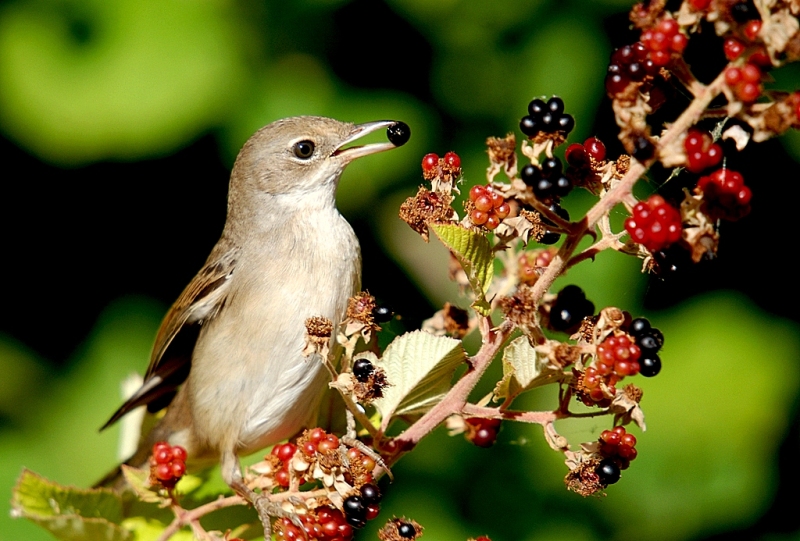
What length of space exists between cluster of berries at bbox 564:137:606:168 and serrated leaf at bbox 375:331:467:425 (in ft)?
1.45

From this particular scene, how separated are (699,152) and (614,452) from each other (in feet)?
2.22

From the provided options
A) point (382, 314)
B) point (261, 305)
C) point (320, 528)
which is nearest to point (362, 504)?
point (320, 528)

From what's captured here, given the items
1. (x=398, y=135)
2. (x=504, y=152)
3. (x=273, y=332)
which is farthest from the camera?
(x=273, y=332)

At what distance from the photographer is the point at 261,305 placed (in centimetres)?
288

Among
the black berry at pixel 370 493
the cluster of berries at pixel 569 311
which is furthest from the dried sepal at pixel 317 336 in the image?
the cluster of berries at pixel 569 311

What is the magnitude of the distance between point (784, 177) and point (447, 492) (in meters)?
1.99

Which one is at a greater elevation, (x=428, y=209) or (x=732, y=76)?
(x=732, y=76)

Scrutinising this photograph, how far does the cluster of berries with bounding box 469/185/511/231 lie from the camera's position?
1.67m

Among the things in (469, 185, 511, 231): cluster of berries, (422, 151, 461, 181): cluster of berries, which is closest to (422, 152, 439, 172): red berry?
(422, 151, 461, 181): cluster of berries

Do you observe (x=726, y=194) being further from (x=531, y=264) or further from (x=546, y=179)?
(x=531, y=264)

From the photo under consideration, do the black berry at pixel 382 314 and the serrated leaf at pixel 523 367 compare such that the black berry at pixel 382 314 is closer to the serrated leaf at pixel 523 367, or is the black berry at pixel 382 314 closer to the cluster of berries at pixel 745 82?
the serrated leaf at pixel 523 367

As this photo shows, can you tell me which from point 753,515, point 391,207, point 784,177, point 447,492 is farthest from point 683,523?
point 391,207

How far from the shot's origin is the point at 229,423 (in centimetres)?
296

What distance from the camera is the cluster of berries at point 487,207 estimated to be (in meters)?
1.67
